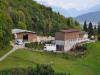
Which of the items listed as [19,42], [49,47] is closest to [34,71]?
[49,47]

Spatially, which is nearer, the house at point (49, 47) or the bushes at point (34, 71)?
the bushes at point (34, 71)

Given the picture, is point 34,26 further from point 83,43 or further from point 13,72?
point 13,72

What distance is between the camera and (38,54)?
57156 millimetres

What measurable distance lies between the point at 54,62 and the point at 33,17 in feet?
127

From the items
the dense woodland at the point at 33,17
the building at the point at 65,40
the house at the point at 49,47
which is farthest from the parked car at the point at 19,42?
the dense woodland at the point at 33,17

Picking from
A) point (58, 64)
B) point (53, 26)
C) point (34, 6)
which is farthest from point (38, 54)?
point (34, 6)

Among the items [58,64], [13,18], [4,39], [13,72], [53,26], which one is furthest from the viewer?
[53,26]

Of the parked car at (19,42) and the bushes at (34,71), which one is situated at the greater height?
the parked car at (19,42)

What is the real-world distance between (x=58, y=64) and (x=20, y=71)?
8.76 m

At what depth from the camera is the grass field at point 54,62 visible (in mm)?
50625

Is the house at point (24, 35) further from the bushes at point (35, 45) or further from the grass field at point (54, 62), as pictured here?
the grass field at point (54, 62)

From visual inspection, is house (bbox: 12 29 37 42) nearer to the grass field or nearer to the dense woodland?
the dense woodland

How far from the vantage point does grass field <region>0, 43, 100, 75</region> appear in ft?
166

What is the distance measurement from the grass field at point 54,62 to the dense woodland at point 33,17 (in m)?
18.9
